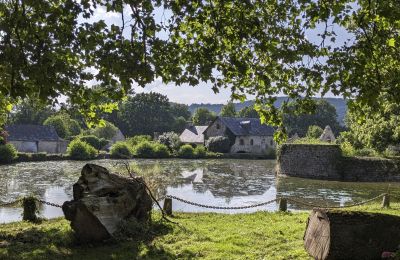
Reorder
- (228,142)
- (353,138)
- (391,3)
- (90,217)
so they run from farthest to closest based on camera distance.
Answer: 1. (228,142)
2. (353,138)
3. (90,217)
4. (391,3)

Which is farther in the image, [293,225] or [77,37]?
[293,225]

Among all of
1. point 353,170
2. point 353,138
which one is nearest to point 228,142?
point 353,138

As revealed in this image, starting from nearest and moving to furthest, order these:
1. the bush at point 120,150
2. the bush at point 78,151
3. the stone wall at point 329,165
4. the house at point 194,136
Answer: the stone wall at point 329,165, the bush at point 78,151, the bush at point 120,150, the house at point 194,136

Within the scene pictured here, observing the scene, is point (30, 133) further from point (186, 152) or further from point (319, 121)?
point (319, 121)

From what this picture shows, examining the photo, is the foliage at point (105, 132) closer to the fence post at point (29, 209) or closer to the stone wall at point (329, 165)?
the stone wall at point (329, 165)

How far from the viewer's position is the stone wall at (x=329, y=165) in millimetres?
32750

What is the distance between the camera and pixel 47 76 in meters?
6.68

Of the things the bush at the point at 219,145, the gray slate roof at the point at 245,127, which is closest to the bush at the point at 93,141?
the bush at the point at 219,145

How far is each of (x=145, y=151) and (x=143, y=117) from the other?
3741cm

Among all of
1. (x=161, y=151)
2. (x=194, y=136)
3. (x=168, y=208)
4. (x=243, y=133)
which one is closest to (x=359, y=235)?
(x=168, y=208)

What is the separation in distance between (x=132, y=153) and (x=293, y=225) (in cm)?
4478

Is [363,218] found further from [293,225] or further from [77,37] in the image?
[77,37]

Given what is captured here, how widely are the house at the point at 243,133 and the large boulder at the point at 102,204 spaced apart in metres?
53.3

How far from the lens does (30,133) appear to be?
205ft
